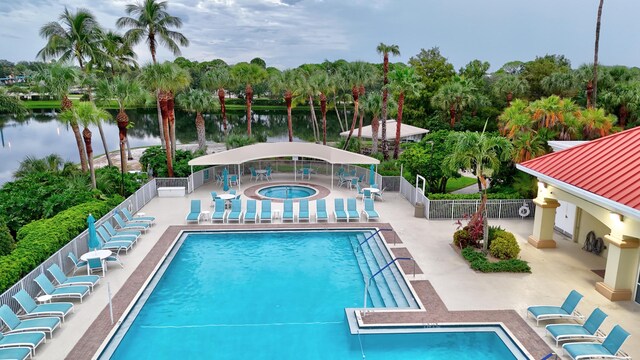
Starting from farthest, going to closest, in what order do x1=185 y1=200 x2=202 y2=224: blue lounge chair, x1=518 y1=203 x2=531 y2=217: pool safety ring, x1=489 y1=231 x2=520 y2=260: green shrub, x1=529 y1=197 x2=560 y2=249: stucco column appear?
x1=518 y1=203 x2=531 y2=217: pool safety ring → x1=185 y1=200 x2=202 y2=224: blue lounge chair → x1=529 y1=197 x2=560 y2=249: stucco column → x1=489 y1=231 x2=520 y2=260: green shrub

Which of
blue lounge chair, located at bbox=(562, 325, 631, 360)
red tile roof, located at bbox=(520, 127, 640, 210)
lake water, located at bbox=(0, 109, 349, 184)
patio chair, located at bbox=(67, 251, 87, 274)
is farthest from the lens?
lake water, located at bbox=(0, 109, 349, 184)

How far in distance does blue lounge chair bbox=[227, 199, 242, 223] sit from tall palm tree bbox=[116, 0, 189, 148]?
523 inches

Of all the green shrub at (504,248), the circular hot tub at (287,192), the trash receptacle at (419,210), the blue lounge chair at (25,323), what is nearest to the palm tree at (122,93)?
the circular hot tub at (287,192)

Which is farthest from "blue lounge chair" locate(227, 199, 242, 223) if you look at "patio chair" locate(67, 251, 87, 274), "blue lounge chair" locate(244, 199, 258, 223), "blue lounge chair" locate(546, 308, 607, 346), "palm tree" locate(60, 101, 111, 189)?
"blue lounge chair" locate(546, 308, 607, 346)

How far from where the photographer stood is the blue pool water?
1029 cm

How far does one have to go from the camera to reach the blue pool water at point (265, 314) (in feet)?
33.8

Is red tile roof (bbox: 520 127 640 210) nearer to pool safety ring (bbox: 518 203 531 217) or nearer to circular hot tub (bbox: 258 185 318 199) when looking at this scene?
pool safety ring (bbox: 518 203 531 217)

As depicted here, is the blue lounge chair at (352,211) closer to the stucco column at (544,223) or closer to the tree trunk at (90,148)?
the stucco column at (544,223)

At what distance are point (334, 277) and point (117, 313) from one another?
6.60 metres

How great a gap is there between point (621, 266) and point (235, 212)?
14.7m

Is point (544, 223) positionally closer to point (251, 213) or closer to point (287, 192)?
point (251, 213)

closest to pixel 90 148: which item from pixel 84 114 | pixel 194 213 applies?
pixel 84 114

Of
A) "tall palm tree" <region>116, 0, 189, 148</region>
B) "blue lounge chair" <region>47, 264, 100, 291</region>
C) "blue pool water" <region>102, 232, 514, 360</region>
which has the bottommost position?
"blue pool water" <region>102, 232, 514, 360</region>

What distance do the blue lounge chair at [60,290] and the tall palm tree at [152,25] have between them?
64.5ft
